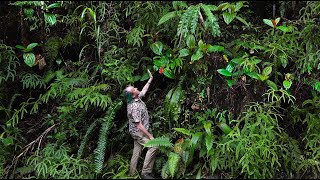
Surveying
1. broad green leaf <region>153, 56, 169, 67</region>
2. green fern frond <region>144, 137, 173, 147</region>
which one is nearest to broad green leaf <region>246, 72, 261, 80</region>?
broad green leaf <region>153, 56, 169, 67</region>

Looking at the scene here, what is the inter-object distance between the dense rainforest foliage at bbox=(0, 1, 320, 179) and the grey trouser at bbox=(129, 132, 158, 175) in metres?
0.14

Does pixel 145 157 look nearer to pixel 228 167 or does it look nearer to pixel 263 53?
pixel 228 167

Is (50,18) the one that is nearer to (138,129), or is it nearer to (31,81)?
(31,81)

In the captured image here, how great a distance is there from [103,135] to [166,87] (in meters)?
1.37

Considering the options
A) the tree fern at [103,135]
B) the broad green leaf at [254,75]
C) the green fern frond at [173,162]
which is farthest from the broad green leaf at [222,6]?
the green fern frond at [173,162]

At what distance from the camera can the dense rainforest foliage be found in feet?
15.5

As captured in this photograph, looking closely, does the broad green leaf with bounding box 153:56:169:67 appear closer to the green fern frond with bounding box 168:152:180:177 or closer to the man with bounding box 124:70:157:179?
the man with bounding box 124:70:157:179

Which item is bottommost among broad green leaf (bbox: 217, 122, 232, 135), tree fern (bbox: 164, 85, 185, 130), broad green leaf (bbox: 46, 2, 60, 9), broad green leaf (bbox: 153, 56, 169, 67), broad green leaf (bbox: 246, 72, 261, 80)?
broad green leaf (bbox: 217, 122, 232, 135)

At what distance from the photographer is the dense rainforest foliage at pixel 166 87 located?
15.5 ft

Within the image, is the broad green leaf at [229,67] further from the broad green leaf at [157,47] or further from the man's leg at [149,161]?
the man's leg at [149,161]

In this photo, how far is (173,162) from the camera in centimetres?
449

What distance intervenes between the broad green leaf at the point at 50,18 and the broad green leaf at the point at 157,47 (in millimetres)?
1734

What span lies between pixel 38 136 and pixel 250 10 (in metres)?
4.14

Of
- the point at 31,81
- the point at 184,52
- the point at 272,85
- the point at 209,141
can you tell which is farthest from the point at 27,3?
the point at 272,85
